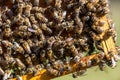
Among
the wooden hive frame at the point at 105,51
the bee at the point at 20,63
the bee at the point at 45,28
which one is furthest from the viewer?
the wooden hive frame at the point at 105,51

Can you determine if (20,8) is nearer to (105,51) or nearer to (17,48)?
(17,48)

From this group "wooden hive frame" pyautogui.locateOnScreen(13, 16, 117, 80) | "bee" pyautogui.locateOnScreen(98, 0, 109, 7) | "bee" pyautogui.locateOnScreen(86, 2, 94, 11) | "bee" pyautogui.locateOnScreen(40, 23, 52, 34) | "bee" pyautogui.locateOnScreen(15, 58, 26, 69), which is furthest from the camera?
"bee" pyautogui.locateOnScreen(98, 0, 109, 7)

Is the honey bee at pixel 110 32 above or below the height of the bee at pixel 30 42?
above

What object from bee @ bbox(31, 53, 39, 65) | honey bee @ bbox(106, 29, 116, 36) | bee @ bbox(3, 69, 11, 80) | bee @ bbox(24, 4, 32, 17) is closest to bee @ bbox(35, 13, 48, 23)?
bee @ bbox(24, 4, 32, 17)

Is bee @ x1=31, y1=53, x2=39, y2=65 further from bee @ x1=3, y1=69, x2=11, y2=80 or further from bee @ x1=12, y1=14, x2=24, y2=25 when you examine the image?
bee @ x1=12, y1=14, x2=24, y2=25

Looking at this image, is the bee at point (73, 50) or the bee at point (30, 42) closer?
the bee at point (30, 42)

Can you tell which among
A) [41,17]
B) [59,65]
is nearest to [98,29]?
[59,65]

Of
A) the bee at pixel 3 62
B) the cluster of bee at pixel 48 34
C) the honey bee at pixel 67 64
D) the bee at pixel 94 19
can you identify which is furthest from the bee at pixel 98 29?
the bee at pixel 3 62

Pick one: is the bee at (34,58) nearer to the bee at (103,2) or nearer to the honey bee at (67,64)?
the honey bee at (67,64)

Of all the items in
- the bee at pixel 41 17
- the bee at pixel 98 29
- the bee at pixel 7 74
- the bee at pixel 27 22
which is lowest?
the bee at pixel 7 74

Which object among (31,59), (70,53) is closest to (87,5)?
(70,53)
